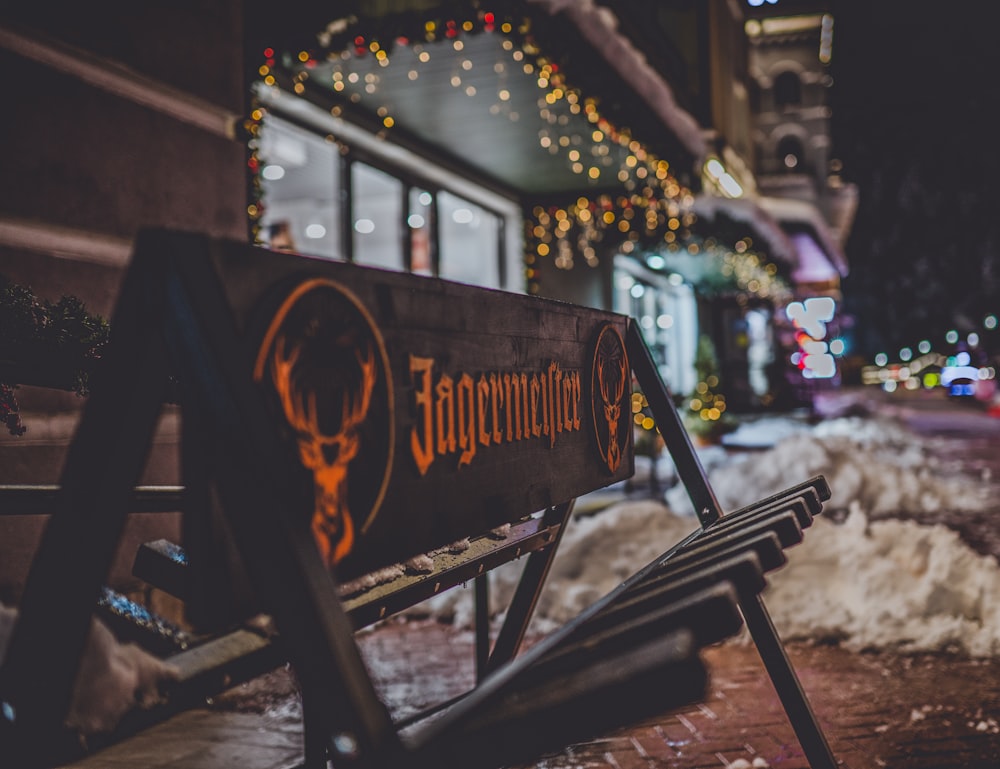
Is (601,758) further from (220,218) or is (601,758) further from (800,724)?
(220,218)

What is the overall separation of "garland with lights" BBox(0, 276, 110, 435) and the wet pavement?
4.81 ft

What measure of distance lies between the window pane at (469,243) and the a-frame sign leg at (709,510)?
25.8 feet

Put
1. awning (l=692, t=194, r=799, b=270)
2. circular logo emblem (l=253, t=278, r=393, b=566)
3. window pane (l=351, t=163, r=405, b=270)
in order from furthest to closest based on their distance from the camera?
awning (l=692, t=194, r=799, b=270) → window pane (l=351, t=163, r=405, b=270) → circular logo emblem (l=253, t=278, r=393, b=566)

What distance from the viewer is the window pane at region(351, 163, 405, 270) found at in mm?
9188

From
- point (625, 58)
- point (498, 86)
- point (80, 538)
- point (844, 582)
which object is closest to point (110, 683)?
point (80, 538)

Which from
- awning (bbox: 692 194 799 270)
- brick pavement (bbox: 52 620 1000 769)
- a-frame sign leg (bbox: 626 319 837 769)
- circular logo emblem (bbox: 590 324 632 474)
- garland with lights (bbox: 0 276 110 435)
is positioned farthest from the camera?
awning (bbox: 692 194 799 270)

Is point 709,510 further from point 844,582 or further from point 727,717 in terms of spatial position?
point 844,582

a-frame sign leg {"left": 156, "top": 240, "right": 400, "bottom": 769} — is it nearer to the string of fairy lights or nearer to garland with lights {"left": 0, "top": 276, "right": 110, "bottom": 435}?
garland with lights {"left": 0, "top": 276, "right": 110, "bottom": 435}

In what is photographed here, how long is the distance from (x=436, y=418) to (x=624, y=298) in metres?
15.0

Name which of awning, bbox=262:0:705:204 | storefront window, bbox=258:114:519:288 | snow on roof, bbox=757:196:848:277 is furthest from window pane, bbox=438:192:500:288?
snow on roof, bbox=757:196:848:277

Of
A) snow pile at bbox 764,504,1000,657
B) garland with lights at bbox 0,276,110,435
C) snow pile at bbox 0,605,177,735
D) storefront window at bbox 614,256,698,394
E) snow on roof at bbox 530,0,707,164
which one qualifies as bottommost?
snow pile at bbox 764,504,1000,657

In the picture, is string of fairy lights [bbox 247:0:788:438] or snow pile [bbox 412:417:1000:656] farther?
string of fairy lights [bbox 247:0:788:438]

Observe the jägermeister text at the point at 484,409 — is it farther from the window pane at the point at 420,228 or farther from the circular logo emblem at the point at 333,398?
the window pane at the point at 420,228

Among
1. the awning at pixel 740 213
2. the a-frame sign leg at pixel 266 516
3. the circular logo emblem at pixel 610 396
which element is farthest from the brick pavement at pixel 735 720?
the awning at pixel 740 213
